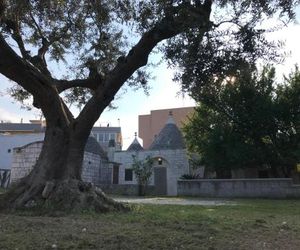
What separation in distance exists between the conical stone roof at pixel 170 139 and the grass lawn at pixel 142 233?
3113 cm

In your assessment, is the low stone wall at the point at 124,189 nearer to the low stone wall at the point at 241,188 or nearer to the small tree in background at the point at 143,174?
the small tree in background at the point at 143,174

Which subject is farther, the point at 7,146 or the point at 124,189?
the point at 7,146

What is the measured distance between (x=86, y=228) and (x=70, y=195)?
3.37 metres

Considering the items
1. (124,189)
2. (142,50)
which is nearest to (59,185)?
(142,50)

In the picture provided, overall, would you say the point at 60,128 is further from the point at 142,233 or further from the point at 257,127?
the point at 257,127

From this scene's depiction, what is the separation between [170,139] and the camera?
42188mm

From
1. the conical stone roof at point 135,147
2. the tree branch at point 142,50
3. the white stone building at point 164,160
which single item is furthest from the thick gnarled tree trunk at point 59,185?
the conical stone roof at point 135,147

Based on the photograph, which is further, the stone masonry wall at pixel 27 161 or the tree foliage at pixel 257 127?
the stone masonry wall at pixel 27 161

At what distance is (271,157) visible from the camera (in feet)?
100

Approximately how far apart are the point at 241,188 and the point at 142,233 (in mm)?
20838

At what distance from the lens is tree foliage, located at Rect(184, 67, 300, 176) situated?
30.3 m

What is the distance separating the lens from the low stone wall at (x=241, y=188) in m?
26.2

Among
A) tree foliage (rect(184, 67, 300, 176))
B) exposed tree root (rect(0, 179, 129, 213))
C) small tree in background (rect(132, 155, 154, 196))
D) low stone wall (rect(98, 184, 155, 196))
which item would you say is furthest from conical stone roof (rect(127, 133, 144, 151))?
exposed tree root (rect(0, 179, 129, 213))

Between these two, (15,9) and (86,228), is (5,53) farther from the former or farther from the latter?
(86,228)
